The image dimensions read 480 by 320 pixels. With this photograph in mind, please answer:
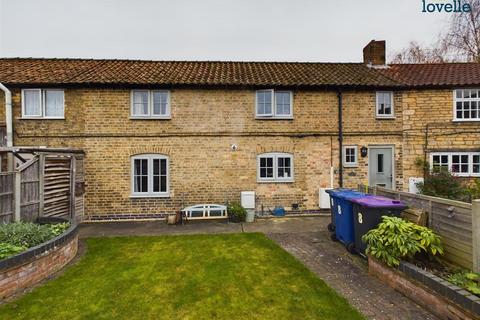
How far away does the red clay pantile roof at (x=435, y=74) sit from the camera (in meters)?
11.2

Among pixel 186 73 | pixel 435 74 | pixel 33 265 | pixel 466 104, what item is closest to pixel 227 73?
pixel 186 73

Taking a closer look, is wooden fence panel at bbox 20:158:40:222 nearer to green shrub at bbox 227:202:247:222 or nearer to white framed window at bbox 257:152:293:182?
green shrub at bbox 227:202:247:222

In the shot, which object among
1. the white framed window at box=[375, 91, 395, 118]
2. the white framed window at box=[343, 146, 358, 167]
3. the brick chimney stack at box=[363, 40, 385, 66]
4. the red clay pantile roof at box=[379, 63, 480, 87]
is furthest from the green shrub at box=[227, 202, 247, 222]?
the brick chimney stack at box=[363, 40, 385, 66]

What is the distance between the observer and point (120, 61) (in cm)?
1284

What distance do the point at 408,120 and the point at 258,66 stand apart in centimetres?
769

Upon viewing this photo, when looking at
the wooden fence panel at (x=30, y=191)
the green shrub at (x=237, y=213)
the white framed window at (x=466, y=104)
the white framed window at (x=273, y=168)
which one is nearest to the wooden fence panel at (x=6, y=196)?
the wooden fence panel at (x=30, y=191)

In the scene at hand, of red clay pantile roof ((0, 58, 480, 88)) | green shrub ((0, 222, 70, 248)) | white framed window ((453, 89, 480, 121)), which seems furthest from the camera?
white framed window ((453, 89, 480, 121))

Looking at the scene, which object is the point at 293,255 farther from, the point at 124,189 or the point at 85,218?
the point at 85,218

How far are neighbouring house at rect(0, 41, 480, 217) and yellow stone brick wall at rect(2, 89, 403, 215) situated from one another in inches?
1.7

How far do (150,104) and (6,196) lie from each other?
5.83 meters

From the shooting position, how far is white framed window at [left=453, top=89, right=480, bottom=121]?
11.3 meters

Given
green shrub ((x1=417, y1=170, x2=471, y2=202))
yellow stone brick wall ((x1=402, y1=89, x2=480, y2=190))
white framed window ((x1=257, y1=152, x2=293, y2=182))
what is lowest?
green shrub ((x1=417, y1=170, x2=471, y2=202))

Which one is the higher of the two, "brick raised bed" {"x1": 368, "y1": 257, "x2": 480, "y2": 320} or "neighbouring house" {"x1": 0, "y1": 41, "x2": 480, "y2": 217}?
"neighbouring house" {"x1": 0, "y1": 41, "x2": 480, "y2": 217}

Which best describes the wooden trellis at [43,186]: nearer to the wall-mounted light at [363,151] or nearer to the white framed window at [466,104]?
the wall-mounted light at [363,151]
